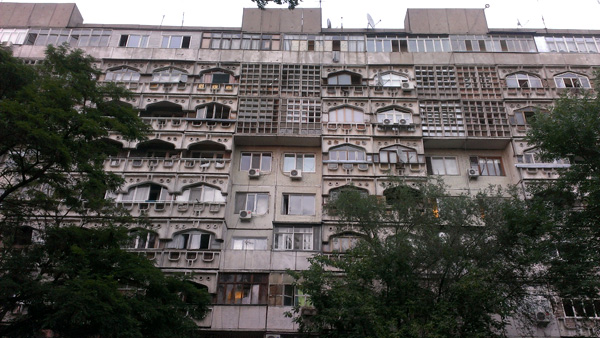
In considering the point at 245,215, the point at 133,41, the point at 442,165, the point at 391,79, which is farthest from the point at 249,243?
the point at 133,41

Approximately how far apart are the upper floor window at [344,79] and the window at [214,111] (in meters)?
5.81

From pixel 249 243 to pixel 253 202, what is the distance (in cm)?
208

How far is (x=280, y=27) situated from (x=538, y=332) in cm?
2059

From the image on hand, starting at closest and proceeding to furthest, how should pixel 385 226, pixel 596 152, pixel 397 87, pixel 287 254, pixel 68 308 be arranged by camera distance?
pixel 68 308
pixel 596 152
pixel 385 226
pixel 287 254
pixel 397 87

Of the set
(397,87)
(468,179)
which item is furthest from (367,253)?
(397,87)

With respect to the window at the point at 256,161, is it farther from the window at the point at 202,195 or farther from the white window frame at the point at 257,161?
the window at the point at 202,195

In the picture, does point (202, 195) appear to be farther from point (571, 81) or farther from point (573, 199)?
point (571, 81)

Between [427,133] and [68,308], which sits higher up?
[427,133]

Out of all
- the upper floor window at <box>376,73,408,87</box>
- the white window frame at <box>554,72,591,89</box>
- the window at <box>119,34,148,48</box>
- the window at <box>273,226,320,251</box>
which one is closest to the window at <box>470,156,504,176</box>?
the upper floor window at <box>376,73,408,87</box>

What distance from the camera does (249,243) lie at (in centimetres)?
2255

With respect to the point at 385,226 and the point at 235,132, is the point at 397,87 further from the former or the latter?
the point at 385,226

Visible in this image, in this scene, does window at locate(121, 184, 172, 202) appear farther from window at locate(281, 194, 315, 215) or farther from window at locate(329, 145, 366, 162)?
window at locate(329, 145, 366, 162)

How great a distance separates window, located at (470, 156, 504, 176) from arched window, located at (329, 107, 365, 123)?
5.97m

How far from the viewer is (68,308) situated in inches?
474
